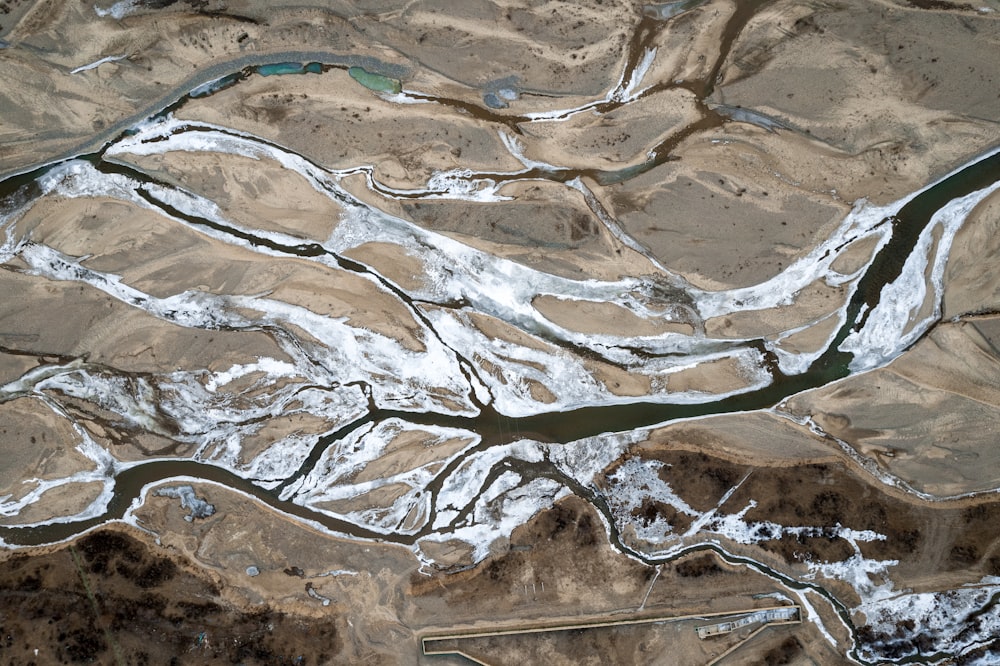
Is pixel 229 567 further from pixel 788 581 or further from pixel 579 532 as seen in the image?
pixel 788 581

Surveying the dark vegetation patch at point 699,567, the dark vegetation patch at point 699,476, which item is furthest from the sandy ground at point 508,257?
the dark vegetation patch at point 699,567

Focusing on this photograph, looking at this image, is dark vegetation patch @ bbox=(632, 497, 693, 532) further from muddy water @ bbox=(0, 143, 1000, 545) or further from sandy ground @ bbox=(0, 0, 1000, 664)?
muddy water @ bbox=(0, 143, 1000, 545)

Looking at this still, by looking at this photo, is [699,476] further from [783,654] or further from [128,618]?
[128,618]

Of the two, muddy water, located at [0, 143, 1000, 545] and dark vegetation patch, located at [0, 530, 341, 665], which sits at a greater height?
muddy water, located at [0, 143, 1000, 545]

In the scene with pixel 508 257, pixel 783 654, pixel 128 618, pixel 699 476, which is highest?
pixel 508 257

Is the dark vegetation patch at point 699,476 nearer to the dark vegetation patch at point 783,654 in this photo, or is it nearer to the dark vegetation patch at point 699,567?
the dark vegetation patch at point 699,567

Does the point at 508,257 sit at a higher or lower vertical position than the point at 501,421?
higher

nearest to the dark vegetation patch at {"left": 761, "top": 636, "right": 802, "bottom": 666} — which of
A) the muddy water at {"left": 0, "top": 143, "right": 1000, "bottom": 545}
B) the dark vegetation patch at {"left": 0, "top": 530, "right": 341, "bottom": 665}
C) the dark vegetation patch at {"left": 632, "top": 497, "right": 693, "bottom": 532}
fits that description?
the dark vegetation patch at {"left": 632, "top": 497, "right": 693, "bottom": 532}

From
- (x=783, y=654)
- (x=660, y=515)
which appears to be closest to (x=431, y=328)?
(x=660, y=515)
